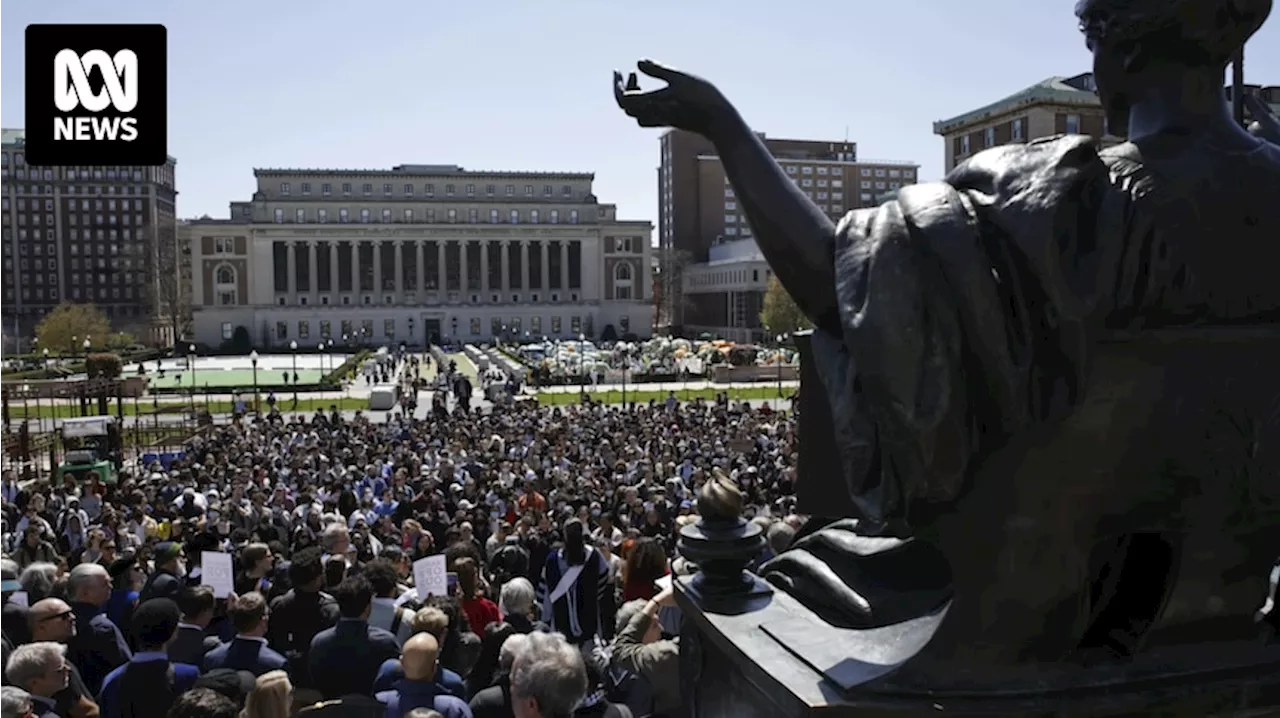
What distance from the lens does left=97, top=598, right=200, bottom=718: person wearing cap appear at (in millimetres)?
4926

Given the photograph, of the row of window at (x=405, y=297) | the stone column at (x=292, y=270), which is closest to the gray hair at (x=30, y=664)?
the row of window at (x=405, y=297)

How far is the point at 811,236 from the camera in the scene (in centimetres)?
238

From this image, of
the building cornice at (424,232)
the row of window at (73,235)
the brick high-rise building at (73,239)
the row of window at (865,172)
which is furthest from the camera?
the row of window at (73,235)

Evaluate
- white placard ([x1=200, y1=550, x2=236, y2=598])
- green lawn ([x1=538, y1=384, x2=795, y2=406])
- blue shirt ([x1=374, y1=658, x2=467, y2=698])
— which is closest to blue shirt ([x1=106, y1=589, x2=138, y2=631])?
white placard ([x1=200, y1=550, x2=236, y2=598])

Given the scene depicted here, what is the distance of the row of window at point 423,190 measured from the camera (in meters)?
112

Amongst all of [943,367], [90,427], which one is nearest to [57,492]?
[90,427]

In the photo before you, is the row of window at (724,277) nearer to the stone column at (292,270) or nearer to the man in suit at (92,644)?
the stone column at (292,270)

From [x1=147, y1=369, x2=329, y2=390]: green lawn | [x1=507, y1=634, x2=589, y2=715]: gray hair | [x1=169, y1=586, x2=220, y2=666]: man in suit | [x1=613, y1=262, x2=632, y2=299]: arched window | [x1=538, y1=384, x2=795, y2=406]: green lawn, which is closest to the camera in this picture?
[x1=507, y1=634, x2=589, y2=715]: gray hair

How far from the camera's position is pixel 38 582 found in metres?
7.41

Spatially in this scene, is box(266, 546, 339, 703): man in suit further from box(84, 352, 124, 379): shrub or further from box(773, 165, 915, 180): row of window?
box(773, 165, 915, 180): row of window

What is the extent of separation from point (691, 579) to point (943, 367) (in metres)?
1.19

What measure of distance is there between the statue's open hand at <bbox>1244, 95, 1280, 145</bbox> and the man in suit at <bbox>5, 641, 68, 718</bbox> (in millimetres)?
4975

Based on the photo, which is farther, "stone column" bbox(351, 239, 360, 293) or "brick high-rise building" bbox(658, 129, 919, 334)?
"brick high-rise building" bbox(658, 129, 919, 334)

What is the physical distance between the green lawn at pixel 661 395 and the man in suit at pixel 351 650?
36.0m
